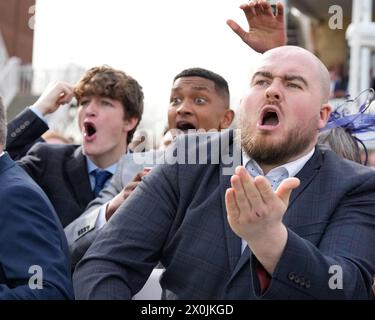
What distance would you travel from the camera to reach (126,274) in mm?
2754

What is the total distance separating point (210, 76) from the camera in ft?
14.5

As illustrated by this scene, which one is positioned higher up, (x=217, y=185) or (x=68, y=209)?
(x=217, y=185)

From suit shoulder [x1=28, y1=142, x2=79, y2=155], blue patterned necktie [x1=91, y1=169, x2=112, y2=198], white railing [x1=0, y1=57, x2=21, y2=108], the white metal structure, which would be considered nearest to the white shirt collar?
blue patterned necktie [x1=91, y1=169, x2=112, y2=198]

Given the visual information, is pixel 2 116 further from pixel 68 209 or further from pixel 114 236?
pixel 68 209

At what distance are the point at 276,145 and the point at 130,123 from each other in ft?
5.87

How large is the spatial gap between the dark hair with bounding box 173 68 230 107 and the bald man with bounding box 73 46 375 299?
142cm

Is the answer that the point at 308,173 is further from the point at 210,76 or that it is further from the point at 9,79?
the point at 9,79

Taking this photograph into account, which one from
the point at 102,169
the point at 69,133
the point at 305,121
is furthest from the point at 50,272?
the point at 69,133

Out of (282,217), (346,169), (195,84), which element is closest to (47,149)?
(195,84)

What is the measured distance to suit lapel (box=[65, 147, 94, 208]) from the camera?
4.07 metres

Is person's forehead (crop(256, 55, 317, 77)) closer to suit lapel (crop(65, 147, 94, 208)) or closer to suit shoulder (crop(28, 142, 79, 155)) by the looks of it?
suit lapel (crop(65, 147, 94, 208))

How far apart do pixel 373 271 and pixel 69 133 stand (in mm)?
13129

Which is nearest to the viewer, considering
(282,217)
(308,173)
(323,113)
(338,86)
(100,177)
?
(282,217)
